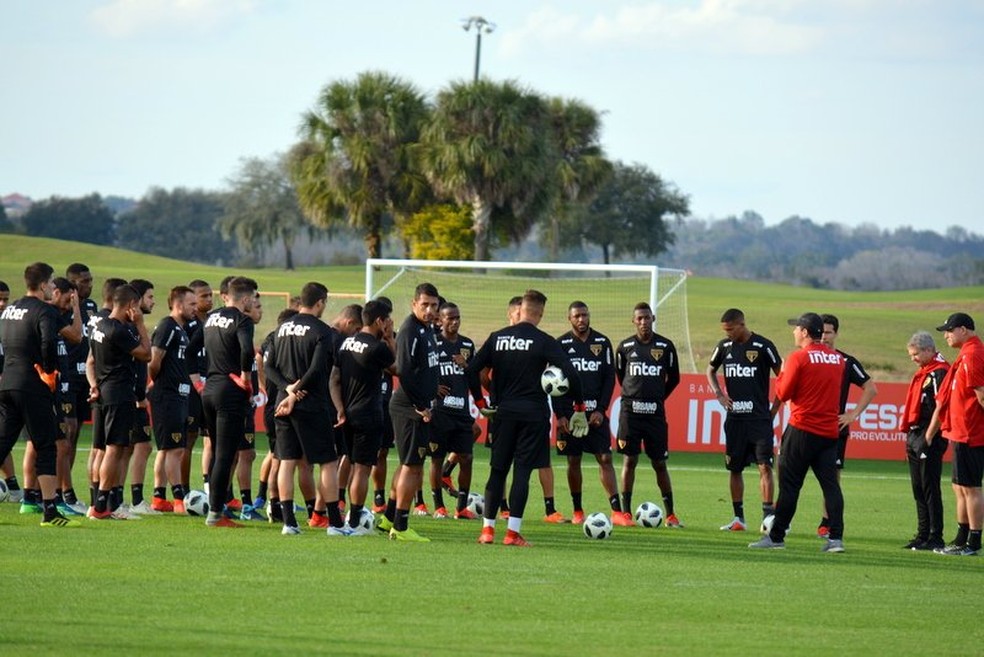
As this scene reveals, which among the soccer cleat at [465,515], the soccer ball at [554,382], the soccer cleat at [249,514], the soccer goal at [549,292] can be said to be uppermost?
the soccer goal at [549,292]

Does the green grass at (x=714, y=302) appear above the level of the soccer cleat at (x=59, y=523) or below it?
above

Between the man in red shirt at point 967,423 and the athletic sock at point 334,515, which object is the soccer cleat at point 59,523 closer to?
the athletic sock at point 334,515

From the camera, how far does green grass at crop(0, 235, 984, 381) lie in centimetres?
4456

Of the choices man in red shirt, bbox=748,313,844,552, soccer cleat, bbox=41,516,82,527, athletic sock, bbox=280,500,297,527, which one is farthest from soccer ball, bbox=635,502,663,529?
soccer cleat, bbox=41,516,82,527

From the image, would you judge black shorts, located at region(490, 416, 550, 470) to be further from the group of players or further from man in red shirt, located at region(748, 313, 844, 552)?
man in red shirt, located at region(748, 313, 844, 552)

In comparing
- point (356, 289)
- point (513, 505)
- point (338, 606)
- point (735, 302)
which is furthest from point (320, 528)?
point (735, 302)

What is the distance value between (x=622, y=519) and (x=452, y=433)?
2.04 m

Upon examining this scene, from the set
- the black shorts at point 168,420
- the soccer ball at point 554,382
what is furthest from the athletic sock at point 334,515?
the black shorts at point 168,420

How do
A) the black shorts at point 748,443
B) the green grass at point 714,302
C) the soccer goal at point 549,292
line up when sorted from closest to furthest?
1. the black shorts at point 748,443
2. the soccer goal at point 549,292
3. the green grass at point 714,302

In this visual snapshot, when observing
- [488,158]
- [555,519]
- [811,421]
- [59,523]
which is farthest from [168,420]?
[488,158]

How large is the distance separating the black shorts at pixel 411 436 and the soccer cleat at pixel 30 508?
3665 mm

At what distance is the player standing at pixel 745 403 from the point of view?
53.7 ft

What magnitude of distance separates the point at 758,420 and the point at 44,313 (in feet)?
24.8

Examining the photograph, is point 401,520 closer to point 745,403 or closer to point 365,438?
point 365,438
